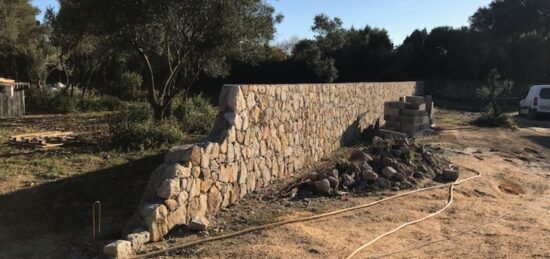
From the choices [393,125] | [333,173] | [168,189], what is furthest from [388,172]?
[393,125]

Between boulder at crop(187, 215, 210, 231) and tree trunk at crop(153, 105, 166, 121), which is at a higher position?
tree trunk at crop(153, 105, 166, 121)

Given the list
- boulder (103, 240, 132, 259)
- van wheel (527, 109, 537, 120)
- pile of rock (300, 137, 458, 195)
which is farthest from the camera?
van wheel (527, 109, 537, 120)

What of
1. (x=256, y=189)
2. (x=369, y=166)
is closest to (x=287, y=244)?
(x=256, y=189)

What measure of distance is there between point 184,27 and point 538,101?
17081mm

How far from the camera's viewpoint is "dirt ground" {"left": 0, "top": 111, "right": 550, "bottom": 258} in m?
5.78

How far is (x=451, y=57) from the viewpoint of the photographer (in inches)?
1378

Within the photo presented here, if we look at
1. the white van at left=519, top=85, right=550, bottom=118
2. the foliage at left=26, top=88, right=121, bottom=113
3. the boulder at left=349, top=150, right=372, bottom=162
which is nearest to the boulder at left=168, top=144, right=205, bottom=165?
the boulder at left=349, top=150, right=372, bottom=162

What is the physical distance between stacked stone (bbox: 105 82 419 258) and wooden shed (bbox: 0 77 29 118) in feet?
49.9

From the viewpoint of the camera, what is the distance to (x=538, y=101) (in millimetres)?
23203

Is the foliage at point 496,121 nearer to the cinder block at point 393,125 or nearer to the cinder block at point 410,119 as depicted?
the cinder block at point 410,119

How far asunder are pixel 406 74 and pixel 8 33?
24.9 m

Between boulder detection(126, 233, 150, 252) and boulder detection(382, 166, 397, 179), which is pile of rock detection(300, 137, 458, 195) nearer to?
boulder detection(382, 166, 397, 179)

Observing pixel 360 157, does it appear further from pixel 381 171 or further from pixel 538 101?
pixel 538 101

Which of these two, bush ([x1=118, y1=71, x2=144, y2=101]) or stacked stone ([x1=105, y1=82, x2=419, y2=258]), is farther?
bush ([x1=118, y1=71, x2=144, y2=101])
